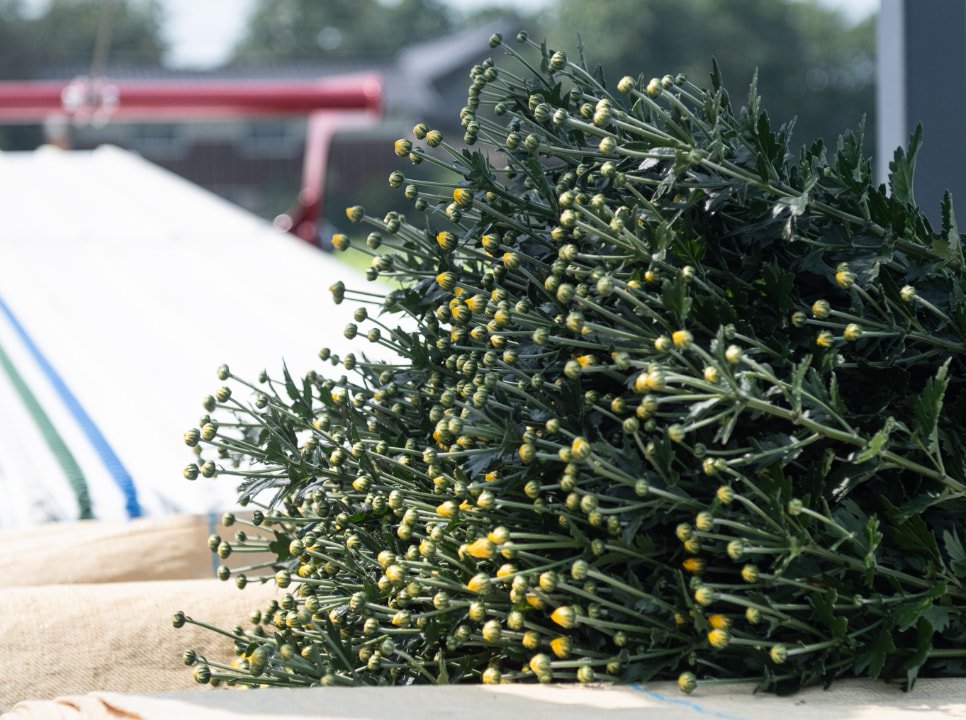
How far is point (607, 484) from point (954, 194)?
800mm

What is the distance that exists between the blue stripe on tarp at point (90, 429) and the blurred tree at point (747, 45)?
163ft

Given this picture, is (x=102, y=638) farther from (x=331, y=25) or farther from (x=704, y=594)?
(x=331, y=25)

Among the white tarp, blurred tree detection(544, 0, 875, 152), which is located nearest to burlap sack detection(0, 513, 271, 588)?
the white tarp

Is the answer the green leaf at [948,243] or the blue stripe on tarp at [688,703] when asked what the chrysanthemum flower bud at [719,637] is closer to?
the blue stripe on tarp at [688,703]

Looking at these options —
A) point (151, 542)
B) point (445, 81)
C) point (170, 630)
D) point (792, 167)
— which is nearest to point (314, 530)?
point (170, 630)

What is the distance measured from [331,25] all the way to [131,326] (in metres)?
68.1

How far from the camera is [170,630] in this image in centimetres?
146

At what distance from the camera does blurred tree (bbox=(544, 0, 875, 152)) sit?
51.0 metres

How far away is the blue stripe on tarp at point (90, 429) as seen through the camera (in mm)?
2123

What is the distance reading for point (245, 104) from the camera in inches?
240

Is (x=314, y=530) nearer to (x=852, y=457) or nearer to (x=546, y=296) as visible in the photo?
(x=546, y=296)

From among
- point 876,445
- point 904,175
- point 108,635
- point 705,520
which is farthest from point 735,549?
point 108,635

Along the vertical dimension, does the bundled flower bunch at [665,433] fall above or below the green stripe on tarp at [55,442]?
below

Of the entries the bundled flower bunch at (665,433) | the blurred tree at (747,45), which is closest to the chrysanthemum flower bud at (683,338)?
the bundled flower bunch at (665,433)
